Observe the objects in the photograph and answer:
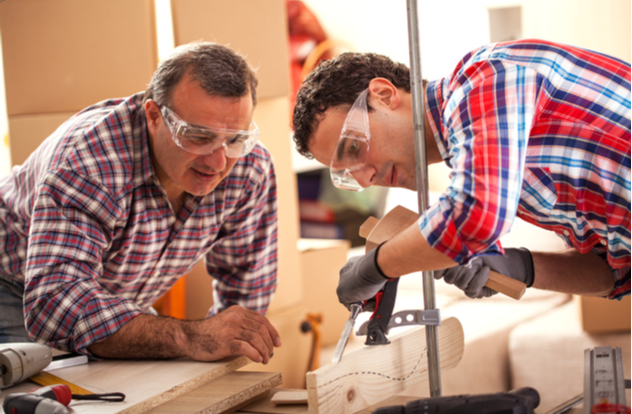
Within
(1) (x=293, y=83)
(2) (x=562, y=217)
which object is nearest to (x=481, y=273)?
(2) (x=562, y=217)

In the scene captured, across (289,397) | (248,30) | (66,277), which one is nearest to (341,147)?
(289,397)

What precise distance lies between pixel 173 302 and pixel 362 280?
111 centimetres

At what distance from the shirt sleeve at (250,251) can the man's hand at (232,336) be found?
44 cm

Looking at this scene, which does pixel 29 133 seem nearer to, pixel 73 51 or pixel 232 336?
pixel 73 51

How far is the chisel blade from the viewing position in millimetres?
875

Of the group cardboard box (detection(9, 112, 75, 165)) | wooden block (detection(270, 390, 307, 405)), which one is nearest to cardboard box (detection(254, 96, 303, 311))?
cardboard box (detection(9, 112, 75, 165))

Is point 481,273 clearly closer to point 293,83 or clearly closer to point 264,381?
point 264,381

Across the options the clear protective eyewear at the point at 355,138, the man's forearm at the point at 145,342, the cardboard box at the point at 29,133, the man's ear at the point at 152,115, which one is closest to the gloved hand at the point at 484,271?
the clear protective eyewear at the point at 355,138

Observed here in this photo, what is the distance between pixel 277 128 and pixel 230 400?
1164mm

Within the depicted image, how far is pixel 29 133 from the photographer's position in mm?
1574

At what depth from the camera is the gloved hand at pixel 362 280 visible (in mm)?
863

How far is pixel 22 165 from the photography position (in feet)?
4.98

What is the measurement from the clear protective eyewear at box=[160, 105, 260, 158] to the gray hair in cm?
7

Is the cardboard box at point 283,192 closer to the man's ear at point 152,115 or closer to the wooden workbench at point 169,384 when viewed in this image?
the man's ear at point 152,115
